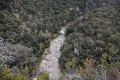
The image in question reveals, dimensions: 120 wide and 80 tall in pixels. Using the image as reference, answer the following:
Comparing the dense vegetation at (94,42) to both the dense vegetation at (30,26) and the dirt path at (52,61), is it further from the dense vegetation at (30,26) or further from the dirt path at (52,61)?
the dirt path at (52,61)

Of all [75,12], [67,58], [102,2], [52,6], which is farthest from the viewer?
[102,2]

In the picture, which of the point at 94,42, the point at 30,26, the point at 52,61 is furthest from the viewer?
the point at 30,26

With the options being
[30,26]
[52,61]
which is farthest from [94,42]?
[30,26]

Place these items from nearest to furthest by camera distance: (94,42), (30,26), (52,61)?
1. (94,42)
2. (52,61)
3. (30,26)

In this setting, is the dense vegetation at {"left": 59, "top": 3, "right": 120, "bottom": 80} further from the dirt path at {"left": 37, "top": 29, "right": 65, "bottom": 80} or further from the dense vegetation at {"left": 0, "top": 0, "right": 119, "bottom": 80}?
the dirt path at {"left": 37, "top": 29, "right": 65, "bottom": 80}

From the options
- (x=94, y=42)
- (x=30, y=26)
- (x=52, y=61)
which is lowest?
(x=52, y=61)

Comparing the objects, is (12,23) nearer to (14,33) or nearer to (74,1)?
(14,33)

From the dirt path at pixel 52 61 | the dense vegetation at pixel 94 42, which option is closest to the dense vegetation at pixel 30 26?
the dense vegetation at pixel 94 42

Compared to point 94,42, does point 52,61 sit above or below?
below

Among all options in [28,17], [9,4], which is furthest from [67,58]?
[9,4]

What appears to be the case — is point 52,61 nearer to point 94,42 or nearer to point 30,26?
point 94,42
